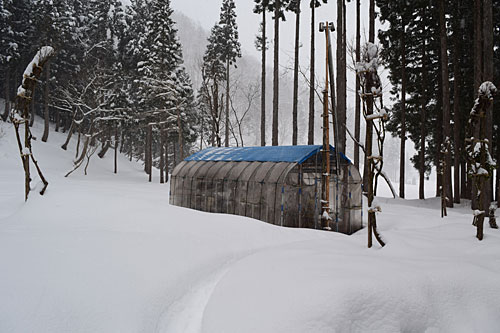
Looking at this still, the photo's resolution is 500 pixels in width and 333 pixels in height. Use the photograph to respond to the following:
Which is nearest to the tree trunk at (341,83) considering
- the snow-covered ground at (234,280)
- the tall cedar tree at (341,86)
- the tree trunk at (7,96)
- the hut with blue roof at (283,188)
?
the tall cedar tree at (341,86)

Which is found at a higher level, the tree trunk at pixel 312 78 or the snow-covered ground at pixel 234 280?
the tree trunk at pixel 312 78

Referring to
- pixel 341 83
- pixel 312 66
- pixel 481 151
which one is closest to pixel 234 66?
pixel 312 66

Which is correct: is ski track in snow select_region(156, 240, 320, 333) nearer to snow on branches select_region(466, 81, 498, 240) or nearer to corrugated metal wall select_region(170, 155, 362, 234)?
corrugated metal wall select_region(170, 155, 362, 234)

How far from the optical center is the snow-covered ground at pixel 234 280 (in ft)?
10.8

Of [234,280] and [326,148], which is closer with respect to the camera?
[234,280]

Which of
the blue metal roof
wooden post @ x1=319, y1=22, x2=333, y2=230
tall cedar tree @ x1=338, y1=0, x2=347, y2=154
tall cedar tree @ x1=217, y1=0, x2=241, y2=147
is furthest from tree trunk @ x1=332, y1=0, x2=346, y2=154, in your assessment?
tall cedar tree @ x1=217, y1=0, x2=241, y2=147

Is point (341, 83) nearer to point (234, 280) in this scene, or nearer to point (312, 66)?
point (312, 66)

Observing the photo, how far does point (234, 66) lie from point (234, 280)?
90.9 ft

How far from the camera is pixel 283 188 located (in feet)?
29.7

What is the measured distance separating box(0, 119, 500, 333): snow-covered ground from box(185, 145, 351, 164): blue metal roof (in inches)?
132

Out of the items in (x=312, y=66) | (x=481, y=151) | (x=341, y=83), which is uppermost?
(x=312, y=66)

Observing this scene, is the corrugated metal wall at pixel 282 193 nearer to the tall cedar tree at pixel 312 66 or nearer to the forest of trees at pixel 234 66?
the forest of trees at pixel 234 66

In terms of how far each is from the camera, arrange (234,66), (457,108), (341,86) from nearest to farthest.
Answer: (341,86), (457,108), (234,66)

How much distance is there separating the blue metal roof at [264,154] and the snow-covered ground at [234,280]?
132 inches
